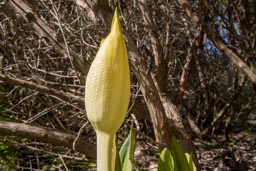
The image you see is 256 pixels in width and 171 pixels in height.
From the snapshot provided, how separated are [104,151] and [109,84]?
3.6 inches

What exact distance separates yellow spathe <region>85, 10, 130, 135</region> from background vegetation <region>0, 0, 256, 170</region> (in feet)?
3.40

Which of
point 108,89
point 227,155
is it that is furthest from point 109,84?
point 227,155

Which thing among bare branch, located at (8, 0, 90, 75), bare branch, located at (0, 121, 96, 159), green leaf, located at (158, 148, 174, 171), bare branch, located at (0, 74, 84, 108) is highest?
bare branch, located at (8, 0, 90, 75)

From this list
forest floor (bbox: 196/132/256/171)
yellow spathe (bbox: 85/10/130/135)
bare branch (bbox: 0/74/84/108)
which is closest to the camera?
yellow spathe (bbox: 85/10/130/135)

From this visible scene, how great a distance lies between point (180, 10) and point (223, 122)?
3.69ft

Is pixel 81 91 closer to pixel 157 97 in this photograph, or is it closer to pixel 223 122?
pixel 157 97

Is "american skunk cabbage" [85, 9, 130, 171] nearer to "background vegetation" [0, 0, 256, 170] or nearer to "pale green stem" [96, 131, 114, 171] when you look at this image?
"pale green stem" [96, 131, 114, 171]

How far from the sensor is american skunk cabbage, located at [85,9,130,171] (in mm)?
576

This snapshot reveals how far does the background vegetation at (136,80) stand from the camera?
1.72 m

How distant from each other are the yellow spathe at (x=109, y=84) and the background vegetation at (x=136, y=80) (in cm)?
104

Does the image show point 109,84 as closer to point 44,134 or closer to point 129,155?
point 129,155

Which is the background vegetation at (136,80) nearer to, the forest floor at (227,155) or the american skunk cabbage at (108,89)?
the forest floor at (227,155)

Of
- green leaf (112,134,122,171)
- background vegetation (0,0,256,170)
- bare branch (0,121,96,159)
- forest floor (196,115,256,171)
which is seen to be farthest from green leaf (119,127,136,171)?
forest floor (196,115,256,171)

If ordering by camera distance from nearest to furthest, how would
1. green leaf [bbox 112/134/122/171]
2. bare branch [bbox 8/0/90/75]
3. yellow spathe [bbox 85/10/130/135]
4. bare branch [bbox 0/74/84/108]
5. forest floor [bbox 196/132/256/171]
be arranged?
yellow spathe [bbox 85/10/130/135] → green leaf [bbox 112/134/122/171] → bare branch [bbox 8/0/90/75] → bare branch [bbox 0/74/84/108] → forest floor [bbox 196/132/256/171]
